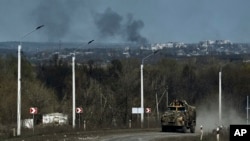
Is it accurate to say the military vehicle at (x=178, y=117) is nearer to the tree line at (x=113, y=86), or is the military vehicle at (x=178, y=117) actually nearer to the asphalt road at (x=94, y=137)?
the asphalt road at (x=94, y=137)

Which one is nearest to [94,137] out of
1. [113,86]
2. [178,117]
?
[178,117]

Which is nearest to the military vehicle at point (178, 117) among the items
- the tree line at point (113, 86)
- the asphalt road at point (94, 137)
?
the asphalt road at point (94, 137)

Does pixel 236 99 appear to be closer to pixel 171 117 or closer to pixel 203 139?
pixel 171 117

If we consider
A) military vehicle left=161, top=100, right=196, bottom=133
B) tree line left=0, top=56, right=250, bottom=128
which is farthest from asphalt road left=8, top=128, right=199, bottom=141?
tree line left=0, top=56, right=250, bottom=128

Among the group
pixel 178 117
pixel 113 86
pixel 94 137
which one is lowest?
pixel 94 137

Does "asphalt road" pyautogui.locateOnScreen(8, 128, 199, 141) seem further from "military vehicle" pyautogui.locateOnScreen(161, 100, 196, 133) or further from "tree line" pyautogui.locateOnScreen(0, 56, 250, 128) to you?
"tree line" pyautogui.locateOnScreen(0, 56, 250, 128)

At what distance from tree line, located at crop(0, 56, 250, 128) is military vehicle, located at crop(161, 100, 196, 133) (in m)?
9.74

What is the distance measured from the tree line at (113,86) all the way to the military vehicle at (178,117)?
32.0ft

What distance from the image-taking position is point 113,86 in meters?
95.7

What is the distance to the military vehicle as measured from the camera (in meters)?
56.3

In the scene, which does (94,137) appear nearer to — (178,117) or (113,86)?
(178,117)

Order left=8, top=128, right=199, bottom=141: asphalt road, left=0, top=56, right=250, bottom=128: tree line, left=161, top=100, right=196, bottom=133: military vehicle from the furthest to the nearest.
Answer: left=0, top=56, right=250, bottom=128: tree line → left=161, top=100, right=196, bottom=133: military vehicle → left=8, top=128, right=199, bottom=141: asphalt road

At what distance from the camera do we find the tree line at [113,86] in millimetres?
82125

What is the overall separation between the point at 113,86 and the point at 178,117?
3998cm
